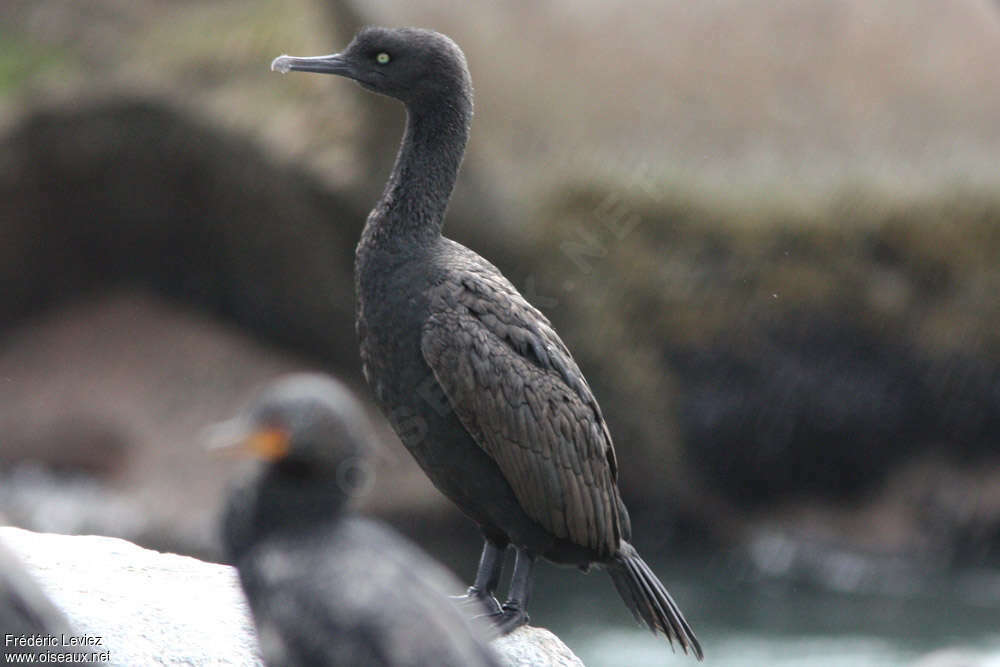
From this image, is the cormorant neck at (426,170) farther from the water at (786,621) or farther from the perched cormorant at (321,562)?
the water at (786,621)

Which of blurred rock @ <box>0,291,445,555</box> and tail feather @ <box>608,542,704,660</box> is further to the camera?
blurred rock @ <box>0,291,445,555</box>

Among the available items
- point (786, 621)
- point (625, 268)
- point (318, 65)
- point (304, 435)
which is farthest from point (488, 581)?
point (625, 268)

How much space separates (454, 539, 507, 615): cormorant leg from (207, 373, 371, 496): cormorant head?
1622mm

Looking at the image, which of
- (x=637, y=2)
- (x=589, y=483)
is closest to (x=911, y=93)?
(x=637, y=2)

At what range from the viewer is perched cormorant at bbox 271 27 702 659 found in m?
5.43

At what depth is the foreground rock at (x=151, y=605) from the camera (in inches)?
203

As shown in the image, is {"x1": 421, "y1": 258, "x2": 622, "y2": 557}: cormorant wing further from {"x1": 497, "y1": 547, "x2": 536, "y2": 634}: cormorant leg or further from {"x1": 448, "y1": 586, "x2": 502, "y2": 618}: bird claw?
{"x1": 448, "y1": 586, "x2": 502, "y2": 618}: bird claw

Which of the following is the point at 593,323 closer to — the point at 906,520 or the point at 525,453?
the point at 906,520

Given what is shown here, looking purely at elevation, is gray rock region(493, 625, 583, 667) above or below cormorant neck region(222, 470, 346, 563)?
below

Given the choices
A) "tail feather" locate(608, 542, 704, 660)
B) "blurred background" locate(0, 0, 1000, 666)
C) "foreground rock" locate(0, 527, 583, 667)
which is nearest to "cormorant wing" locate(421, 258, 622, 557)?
"tail feather" locate(608, 542, 704, 660)

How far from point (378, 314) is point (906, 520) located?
8.02 m

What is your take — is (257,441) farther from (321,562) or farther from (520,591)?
(520,591)

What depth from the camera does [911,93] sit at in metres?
13.2

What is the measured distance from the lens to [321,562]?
13.5ft
